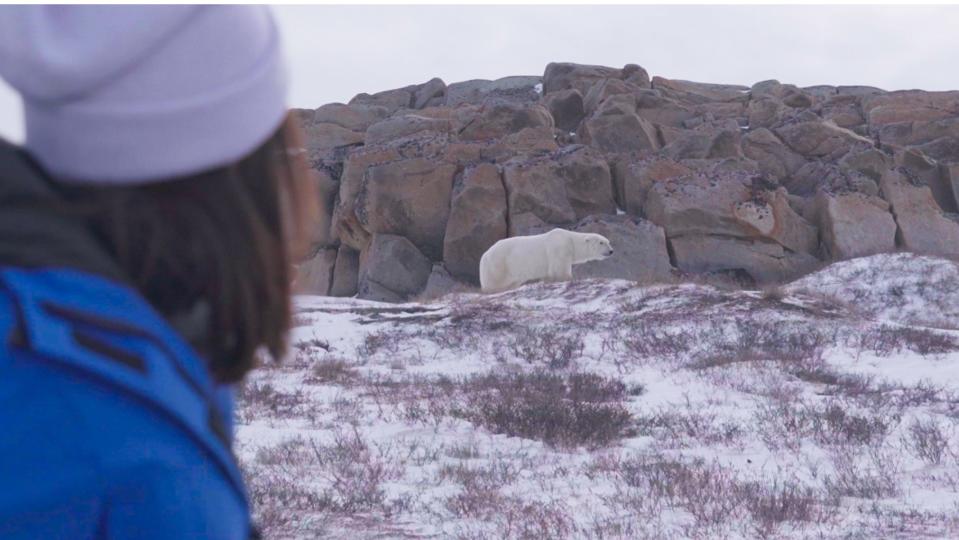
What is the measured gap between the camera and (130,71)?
3.06 ft

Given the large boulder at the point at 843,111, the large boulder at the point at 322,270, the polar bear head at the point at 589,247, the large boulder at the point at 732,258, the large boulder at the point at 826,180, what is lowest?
the large boulder at the point at 322,270

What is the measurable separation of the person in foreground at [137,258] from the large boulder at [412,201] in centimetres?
2827

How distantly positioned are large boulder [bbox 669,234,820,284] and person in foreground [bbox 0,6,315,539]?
2602cm

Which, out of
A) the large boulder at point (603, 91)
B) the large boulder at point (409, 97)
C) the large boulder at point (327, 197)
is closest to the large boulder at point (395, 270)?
the large boulder at point (327, 197)

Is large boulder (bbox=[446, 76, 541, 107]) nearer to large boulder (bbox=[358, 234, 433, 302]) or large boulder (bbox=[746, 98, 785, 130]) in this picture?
large boulder (bbox=[746, 98, 785, 130])

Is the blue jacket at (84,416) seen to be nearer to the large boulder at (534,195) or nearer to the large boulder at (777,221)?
the large boulder at (777,221)

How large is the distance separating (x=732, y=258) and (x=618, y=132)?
29.8 feet

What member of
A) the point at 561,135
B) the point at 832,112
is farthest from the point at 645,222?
the point at 832,112

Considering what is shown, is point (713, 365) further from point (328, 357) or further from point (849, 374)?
point (328, 357)

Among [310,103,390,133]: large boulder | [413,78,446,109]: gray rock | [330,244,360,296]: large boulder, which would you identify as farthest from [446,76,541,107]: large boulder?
[330,244,360,296]: large boulder

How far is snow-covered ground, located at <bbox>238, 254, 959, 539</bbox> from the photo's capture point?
17.3 ft

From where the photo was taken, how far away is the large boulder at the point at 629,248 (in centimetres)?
2547

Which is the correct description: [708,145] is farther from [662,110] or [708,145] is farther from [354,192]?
[354,192]

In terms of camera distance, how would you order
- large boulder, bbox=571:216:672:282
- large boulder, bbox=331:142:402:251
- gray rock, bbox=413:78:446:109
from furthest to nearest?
1. gray rock, bbox=413:78:446:109
2. large boulder, bbox=331:142:402:251
3. large boulder, bbox=571:216:672:282
